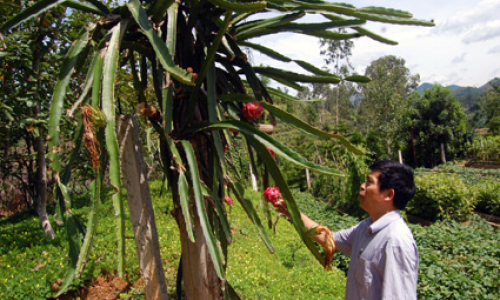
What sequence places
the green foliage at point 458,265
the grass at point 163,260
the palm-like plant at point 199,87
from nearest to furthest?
the palm-like plant at point 199,87 < the grass at point 163,260 < the green foliage at point 458,265

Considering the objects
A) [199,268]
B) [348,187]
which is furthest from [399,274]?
[348,187]

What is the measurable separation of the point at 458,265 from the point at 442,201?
14.4 feet

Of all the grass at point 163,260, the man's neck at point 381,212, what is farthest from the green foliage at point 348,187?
the man's neck at point 381,212

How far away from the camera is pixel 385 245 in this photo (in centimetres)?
162

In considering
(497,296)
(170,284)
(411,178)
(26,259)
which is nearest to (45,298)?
(26,259)

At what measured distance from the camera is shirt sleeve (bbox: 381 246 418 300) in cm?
150

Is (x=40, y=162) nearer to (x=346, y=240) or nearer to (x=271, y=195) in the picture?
(x=271, y=195)

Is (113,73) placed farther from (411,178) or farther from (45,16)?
(45,16)

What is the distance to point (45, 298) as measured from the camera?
299 cm

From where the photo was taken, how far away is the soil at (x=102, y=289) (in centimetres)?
326

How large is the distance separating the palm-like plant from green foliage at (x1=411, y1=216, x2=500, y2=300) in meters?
4.01

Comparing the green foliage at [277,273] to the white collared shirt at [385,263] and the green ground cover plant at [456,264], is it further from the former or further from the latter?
the white collared shirt at [385,263]

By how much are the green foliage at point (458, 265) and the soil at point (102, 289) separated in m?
3.84

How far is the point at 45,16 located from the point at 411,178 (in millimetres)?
3964
